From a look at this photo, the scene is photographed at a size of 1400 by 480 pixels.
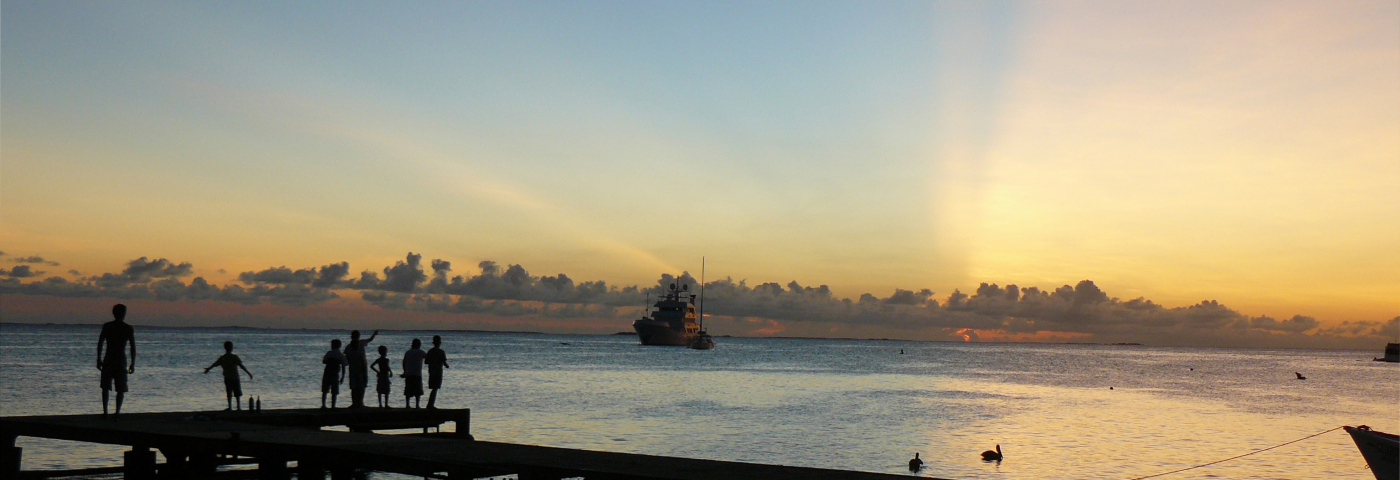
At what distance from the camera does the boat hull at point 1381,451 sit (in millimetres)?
21578

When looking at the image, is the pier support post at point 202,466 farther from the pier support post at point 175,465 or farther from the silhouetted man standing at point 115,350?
the silhouetted man standing at point 115,350

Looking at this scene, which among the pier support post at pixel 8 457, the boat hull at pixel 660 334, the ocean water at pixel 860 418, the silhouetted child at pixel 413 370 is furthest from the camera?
the boat hull at pixel 660 334

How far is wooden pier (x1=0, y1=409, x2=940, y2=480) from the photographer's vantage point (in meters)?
12.1

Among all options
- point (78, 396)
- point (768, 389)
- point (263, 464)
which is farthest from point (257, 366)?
point (263, 464)

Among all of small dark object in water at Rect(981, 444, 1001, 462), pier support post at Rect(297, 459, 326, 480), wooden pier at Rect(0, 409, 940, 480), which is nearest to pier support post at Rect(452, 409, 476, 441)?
wooden pier at Rect(0, 409, 940, 480)

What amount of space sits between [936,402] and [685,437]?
2729 centimetres

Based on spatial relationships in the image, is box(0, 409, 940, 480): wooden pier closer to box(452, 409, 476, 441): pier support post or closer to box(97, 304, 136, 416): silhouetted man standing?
box(97, 304, 136, 416): silhouetted man standing

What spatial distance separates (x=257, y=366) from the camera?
87375mm

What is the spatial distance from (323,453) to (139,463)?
5.40m

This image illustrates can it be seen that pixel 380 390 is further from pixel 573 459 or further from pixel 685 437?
pixel 685 437

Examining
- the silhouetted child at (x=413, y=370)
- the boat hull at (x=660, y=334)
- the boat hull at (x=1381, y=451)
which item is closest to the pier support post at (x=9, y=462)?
the silhouetted child at (x=413, y=370)

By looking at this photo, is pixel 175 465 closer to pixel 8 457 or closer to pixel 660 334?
pixel 8 457

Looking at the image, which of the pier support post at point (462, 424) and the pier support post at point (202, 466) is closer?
the pier support post at point (202, 466)

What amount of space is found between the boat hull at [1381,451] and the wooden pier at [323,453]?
16.2 metres
